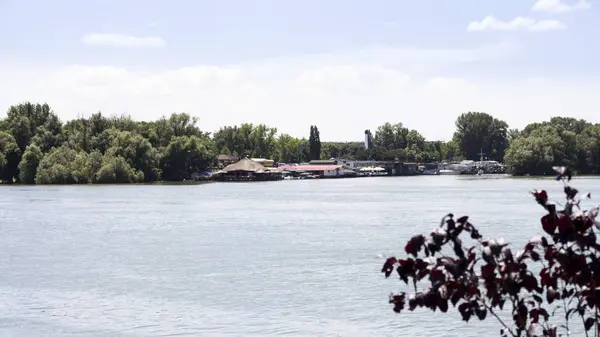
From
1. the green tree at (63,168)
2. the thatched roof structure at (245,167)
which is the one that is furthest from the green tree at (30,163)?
the thatched roof structure at (245,167)

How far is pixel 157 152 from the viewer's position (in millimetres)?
137500

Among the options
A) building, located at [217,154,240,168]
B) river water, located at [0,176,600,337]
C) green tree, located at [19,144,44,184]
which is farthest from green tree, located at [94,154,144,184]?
river water, located at [0,176,600,337]

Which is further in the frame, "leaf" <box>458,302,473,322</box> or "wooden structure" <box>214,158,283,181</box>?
"wooden structure" <box>214,158,283,181</box>

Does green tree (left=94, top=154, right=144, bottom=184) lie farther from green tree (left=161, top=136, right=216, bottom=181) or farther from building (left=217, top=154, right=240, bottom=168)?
building (left=217, top=154, right=240, bottom=168)

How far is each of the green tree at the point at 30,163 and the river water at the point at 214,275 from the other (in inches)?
2660

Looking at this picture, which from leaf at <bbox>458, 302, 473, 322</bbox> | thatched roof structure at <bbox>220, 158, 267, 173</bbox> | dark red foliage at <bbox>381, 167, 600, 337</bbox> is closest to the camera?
dark red foliage at <bbox>381, 167, 600, 337</bbox>

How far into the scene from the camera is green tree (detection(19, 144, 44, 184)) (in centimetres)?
12588

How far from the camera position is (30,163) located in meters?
126

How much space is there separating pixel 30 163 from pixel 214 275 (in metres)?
104

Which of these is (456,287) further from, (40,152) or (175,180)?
(175,180)

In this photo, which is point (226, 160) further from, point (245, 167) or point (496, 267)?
point (496, 267)

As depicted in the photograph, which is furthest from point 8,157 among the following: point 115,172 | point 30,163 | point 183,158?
point 183,158

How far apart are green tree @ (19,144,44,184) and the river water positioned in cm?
6756

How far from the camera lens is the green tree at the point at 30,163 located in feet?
413
